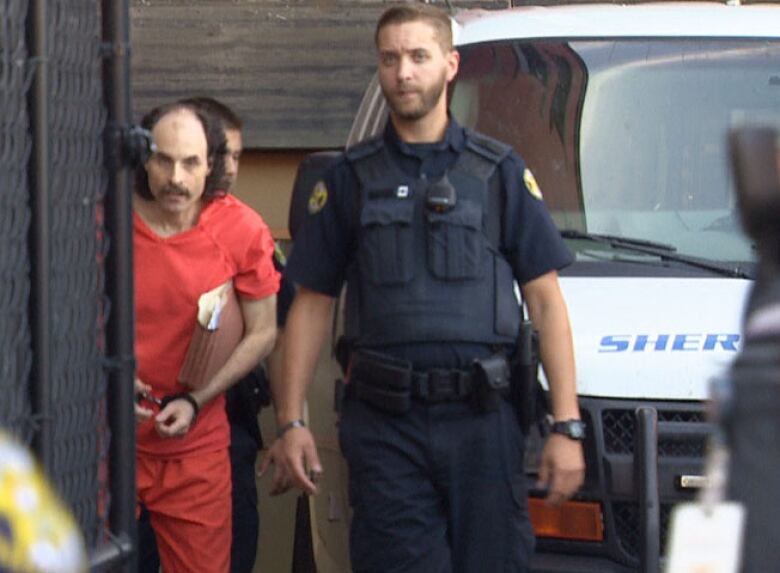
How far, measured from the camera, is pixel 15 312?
4.11m

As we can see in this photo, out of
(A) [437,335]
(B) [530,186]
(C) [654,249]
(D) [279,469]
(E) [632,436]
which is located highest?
(B) [530,186]

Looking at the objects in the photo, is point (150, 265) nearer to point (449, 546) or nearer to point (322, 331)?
point (322, 331)

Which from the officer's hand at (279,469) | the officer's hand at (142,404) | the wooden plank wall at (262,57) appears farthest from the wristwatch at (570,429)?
the wooden plank wall at (262,57)

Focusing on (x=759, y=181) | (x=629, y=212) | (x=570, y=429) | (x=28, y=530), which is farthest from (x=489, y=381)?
(x=28, y=530)

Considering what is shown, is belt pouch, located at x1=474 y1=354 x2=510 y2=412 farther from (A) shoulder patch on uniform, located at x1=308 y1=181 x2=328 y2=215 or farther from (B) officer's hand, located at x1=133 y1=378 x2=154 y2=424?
(B) officer's hand, located at x1=133 y1=378 x2=154 y2=424

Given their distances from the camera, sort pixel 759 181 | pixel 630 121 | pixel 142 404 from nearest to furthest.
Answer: pixel 759 181 < pixel 142 404 < pixel 630 121

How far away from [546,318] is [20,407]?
1.44 m

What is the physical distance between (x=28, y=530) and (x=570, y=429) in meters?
2.96

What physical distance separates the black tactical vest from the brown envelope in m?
0.74

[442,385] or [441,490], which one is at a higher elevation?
[442,385]

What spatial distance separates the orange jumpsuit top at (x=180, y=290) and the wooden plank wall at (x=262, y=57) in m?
6.39

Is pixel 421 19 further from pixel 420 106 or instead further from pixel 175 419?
pixel 175 419

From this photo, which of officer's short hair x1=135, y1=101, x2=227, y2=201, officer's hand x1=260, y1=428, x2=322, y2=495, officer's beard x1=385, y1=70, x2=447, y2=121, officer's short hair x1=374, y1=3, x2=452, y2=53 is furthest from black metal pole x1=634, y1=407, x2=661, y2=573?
officer's short hair x1=135, y1=101, x2=227, y2=201

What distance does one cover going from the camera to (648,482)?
5.06 meters
